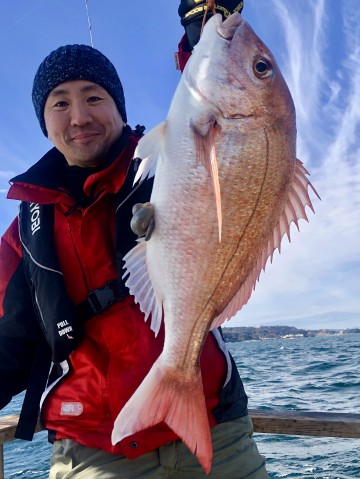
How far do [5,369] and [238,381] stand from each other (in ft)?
4.68

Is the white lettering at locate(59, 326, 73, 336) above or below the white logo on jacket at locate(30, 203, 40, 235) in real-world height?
below

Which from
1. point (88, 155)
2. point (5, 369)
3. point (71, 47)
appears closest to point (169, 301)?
point (88, 155)

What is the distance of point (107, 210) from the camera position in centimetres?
260

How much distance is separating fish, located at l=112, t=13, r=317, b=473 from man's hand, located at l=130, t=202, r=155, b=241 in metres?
0.03

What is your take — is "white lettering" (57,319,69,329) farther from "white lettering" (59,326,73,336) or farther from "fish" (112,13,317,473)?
"fish" (112,13,317,473)

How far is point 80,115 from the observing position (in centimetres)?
254

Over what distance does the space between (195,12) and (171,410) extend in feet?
6.23

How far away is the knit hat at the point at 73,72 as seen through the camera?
107 inches

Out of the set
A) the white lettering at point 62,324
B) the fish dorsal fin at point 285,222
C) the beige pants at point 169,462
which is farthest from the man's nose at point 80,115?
the beige pants at point 169,462

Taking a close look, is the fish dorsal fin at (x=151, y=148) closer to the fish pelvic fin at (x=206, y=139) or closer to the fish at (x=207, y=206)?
the fish at (x=207, y=206)

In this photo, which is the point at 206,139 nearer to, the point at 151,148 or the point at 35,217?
the point at 151,148

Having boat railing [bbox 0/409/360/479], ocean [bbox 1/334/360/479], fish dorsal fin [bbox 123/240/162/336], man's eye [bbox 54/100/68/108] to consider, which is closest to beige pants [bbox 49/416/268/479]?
fish dorsal fin [bbox 123/240/162/336]

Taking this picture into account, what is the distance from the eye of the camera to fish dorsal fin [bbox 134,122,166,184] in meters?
1.89

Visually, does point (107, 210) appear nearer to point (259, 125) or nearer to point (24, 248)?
point (24, 248)
